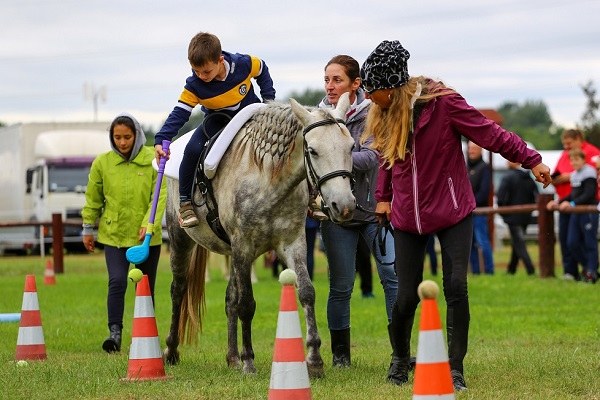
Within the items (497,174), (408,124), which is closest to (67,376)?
(408,124)

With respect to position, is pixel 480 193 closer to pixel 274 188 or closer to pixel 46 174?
pixel 274 188

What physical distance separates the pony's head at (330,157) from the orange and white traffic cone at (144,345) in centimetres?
152

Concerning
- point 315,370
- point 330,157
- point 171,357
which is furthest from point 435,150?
point 171,357

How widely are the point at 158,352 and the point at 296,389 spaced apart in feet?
6.33

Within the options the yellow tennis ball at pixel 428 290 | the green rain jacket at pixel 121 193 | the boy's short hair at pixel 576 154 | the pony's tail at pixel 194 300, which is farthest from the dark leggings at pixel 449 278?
the boy's short hair at pixel 576 154

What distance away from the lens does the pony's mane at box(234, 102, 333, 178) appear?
24.4 feet

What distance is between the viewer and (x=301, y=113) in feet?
23.4

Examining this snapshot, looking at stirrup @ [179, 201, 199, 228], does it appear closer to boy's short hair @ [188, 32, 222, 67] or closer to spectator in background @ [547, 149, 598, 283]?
boy's short hair @ [188, 32, 222, 67]

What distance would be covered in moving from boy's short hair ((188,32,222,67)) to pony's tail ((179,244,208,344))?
2118 millimetres

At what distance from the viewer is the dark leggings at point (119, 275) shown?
31.3ft

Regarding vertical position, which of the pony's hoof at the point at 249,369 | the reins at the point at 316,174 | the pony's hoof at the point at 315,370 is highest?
the reins at the point at 316,174

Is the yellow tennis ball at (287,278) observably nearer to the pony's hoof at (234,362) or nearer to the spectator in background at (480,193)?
the pony's hoof at (234,362)

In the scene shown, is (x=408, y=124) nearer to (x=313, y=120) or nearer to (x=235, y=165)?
(x=313, y=120)

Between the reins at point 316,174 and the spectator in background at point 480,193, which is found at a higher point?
the reins at point 316,174
